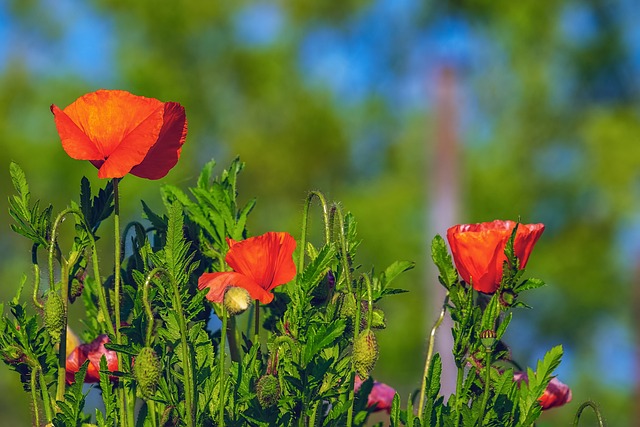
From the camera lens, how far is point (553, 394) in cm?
124

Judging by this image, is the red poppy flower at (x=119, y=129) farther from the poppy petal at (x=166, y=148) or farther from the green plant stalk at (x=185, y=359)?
the green plant stalk at (x=185, y=359)

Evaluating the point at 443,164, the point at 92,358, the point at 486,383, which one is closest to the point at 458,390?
the point at 486,383

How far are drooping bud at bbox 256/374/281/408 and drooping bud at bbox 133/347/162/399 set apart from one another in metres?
0.09

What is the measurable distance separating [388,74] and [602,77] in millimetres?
2494

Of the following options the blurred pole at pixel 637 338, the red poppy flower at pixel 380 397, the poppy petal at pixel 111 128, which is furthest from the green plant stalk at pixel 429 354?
the blurred pole at pixel 637 338

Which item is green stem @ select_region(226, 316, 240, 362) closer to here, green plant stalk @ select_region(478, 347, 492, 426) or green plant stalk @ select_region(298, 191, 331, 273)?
green plant stalk @ select_region(298, 191, 331, 273)

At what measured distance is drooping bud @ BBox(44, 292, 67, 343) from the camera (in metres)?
1.05

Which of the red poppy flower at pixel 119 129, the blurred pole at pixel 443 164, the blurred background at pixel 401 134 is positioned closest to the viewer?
the red poppy flower at pixel 119 129

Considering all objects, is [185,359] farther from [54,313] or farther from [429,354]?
[429,354]

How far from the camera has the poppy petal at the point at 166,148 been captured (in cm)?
110

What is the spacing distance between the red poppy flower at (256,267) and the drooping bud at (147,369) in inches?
3.6

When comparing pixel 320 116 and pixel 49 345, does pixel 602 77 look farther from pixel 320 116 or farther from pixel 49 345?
pixel 49 345

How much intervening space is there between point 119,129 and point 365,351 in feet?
1.09

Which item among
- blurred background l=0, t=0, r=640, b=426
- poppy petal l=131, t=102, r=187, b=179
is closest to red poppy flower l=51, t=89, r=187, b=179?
poppy petal l=131, t=102, r=187, b=179
